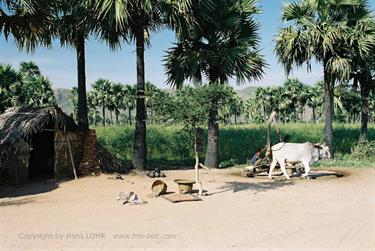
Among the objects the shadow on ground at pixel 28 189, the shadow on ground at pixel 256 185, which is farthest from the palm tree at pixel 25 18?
the shadow on ground at pixel 256 185

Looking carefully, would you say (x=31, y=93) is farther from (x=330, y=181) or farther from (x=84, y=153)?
(x=330, y=181)

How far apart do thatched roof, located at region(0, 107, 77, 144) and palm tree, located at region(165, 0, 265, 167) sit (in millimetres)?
5130

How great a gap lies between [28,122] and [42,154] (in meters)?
4.31

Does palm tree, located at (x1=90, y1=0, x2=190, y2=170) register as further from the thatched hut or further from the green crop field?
the green crop field

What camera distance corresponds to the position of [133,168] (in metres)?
16.4

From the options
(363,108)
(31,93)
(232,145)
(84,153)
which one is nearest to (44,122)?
(84,153)

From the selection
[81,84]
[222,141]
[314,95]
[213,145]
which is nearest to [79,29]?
[81,84]

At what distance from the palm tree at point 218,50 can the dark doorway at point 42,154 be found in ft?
19.3

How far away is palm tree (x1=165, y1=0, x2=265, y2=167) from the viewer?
16.6 m

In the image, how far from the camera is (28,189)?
12.9 metres

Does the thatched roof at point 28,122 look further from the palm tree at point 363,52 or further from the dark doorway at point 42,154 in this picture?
the palm tree at point 363,52

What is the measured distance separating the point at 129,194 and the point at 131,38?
828cm

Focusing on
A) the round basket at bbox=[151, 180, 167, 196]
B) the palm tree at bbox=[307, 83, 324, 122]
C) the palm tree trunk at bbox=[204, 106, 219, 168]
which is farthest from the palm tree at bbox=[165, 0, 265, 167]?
the palm tree at bbox=[307, 83, 324, 122]

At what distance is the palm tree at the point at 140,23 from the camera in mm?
14354
